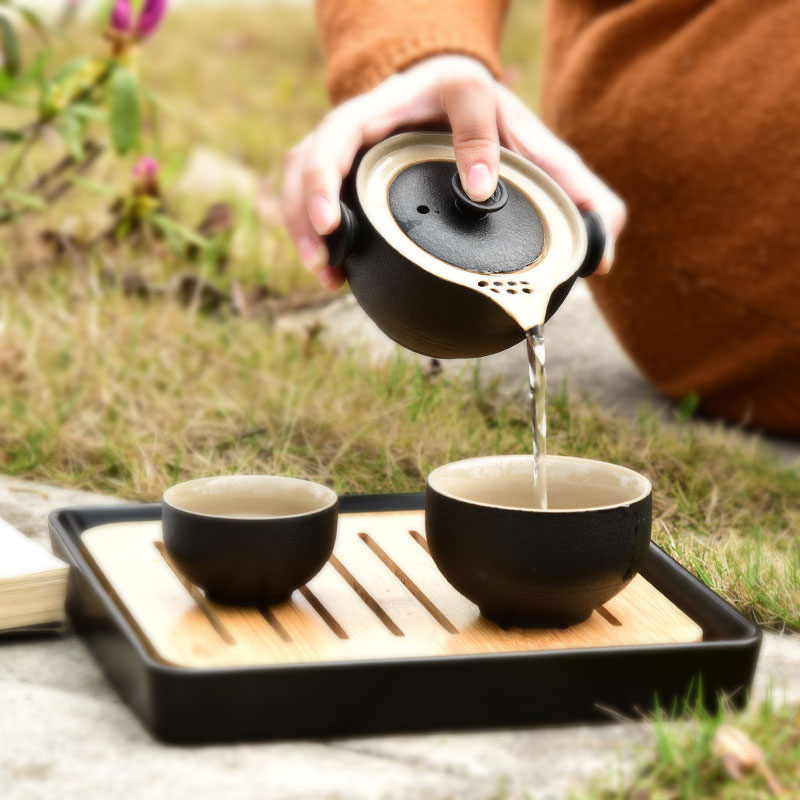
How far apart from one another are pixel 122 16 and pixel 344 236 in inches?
59.0

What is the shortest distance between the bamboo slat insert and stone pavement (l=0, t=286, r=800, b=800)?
8cm

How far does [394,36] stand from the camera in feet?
5.85

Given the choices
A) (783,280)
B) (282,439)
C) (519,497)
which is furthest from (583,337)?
(519,497)

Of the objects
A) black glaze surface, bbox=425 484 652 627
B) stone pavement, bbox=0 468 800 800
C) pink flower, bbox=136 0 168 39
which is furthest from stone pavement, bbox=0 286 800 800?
pink flower, bbox=136 0 168 39

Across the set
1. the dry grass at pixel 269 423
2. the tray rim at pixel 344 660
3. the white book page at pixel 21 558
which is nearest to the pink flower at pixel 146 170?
the dry grass at pixel 269 423

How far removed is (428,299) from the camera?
1.25m

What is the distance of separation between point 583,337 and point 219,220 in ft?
3.00

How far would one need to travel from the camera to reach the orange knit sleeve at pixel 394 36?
69.8 inches

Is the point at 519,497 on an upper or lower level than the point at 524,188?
lower

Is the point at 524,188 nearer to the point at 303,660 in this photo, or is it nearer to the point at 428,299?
the point at 428,299

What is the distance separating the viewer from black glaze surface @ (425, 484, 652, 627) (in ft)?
3.67

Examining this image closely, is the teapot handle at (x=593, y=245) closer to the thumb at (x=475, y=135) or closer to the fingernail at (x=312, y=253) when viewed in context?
the thumb at (x=475, y=135)

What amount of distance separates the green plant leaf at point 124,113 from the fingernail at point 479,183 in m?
1.44

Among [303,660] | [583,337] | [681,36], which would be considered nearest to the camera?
[303,660]
